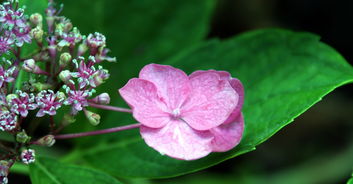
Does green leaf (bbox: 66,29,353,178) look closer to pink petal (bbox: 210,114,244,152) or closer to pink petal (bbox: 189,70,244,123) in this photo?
pink petal (bbox: 210,114,244,152)

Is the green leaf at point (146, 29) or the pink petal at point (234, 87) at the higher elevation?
the green leaf at point (146, 29)

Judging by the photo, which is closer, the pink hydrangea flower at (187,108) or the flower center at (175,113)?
the pink hydrangea flower at (187,108)

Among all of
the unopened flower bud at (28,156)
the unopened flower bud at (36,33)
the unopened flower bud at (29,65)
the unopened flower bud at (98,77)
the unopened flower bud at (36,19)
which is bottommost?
the unopened flower bud at (28,156)

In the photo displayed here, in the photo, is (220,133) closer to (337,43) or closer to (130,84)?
(130,84)

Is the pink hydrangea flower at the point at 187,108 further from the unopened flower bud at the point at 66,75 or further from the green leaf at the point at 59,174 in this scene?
the green leaf at the point at 59,174

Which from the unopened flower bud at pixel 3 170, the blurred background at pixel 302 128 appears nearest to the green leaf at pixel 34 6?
the unopened flower bud at pixel 3 170

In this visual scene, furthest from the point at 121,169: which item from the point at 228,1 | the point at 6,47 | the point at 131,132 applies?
the point at 228,1
